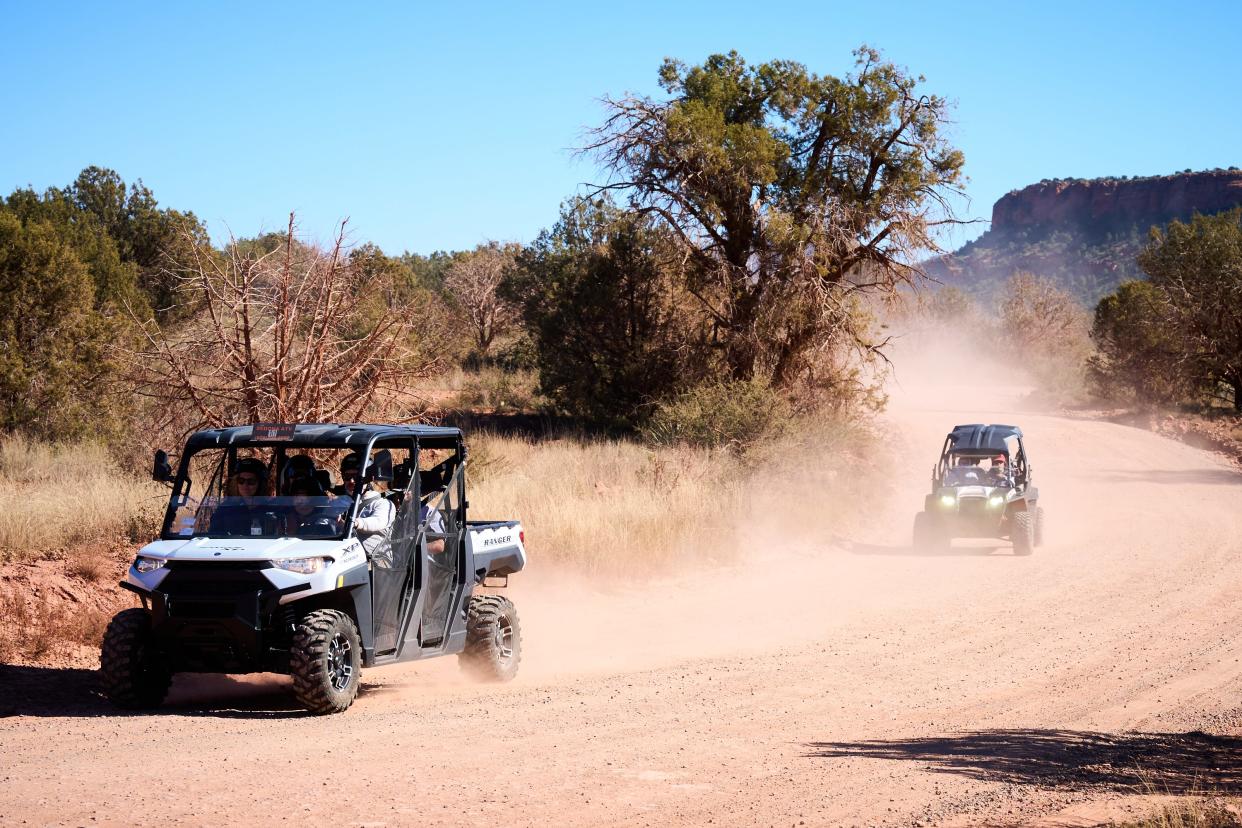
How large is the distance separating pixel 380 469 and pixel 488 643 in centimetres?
212

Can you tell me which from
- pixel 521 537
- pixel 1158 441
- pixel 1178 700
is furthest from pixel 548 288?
pixel 1178 700

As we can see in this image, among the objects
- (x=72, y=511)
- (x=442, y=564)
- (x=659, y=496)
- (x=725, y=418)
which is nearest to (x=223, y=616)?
(x=442, y=564)

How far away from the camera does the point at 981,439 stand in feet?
69.9

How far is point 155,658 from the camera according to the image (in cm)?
881

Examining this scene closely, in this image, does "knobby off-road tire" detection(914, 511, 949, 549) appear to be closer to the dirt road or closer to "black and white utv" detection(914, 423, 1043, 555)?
"black and white utv" detection(914, 423, 1043, 555)

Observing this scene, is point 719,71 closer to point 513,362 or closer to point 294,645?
point 513,362

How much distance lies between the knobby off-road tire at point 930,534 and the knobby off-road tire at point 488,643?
1129 cm

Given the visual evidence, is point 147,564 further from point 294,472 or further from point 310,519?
point 294,472

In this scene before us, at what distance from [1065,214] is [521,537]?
152 m

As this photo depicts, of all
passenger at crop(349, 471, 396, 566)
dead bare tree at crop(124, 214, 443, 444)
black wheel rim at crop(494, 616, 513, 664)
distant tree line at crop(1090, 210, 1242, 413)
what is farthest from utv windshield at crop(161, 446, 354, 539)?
distant tree line at crop(1090, 210, 1242, 413)

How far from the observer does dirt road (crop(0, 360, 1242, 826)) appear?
261 inches

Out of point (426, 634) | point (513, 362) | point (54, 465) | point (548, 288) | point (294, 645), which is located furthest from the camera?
point (513, 362)

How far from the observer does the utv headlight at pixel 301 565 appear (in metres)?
8.53

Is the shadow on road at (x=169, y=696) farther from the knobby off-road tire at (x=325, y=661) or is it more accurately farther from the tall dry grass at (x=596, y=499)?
the tall dry grass at (x=596, y=499)
